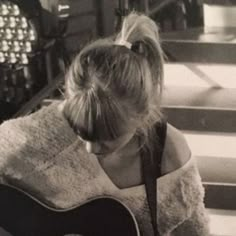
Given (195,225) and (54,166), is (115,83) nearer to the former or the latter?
(54,166)

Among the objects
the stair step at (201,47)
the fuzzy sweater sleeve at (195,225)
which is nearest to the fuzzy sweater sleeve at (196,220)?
the fuzzy sweater sleeve at (195,225)

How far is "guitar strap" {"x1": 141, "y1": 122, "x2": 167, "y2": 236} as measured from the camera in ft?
4.53

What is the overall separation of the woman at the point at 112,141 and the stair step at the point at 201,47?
73 centimetres

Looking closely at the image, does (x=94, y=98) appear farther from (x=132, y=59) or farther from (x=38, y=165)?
(x=38, y=165)

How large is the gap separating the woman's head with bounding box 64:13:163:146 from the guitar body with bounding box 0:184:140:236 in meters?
0.18

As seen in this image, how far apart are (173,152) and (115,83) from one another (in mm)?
267

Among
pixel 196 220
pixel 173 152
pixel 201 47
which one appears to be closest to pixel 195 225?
pixel 196 220

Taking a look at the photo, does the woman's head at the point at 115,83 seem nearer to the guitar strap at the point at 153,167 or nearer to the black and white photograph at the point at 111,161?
the black and white photograph at the point at 111,161

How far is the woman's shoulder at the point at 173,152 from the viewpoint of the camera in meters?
1.40

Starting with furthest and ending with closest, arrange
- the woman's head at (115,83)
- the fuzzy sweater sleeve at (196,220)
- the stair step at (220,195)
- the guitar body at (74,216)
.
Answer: the stair step at (220,195), the fuzzy sweater sleeve at (196,220), the guitar body at (74,216), the woman's head at (115,83)

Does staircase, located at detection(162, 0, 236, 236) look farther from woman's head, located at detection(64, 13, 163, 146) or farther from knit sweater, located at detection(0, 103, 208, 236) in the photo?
woman's head, located at detection(64, 13, 163, 146)

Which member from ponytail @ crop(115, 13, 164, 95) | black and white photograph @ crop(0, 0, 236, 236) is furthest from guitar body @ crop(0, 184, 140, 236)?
ponytail @ crop(115, 13, 164, 95)

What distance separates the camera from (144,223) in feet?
4.67

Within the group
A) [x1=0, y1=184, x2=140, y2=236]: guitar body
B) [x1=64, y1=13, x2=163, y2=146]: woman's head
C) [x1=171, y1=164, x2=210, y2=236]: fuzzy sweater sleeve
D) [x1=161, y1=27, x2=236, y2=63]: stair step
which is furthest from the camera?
[x1=161, y1=27, x2=236, y2=63]: stair step
